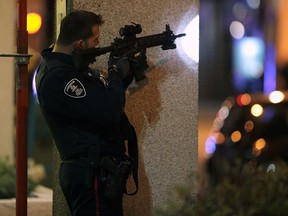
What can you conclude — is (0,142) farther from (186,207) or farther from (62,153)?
(186,207)

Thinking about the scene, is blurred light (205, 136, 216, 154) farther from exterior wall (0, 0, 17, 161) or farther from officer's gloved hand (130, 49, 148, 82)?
officer's gloved hand (130, 49, 148, 82)

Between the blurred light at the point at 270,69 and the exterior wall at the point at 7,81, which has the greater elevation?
the blurred light at the point at 270,69

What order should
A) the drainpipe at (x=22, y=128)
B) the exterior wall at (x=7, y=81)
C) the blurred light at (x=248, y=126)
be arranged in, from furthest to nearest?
the blurred light at (x=248, y=126) → the exterior wall at (x=7, y=81) → the drainpipe at (x=22, y=128)

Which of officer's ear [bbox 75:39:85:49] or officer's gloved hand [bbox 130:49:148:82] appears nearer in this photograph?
officer's ear [bbox 75:39:85:49]

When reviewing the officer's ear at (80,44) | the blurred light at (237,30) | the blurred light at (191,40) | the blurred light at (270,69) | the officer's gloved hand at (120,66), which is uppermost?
the blurred light at (237,30)

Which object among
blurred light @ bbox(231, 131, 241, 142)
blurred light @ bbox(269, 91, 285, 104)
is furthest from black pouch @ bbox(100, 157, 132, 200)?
blurred light @ bbox(269, 91, 285, 104)

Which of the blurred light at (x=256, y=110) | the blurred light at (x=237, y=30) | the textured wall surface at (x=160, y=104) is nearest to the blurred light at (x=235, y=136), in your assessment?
the blurred light at (x=256, y=110)

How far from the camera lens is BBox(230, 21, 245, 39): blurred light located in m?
31.7

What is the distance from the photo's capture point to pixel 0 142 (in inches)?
405

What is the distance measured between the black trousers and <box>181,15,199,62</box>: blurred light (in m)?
1.63

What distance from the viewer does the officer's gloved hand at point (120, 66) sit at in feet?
15.4

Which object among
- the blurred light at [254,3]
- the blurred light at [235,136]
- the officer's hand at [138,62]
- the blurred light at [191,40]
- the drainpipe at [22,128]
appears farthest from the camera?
the blurred light at [254,3]

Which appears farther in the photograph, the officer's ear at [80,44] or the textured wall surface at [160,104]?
the textured wall surface at [160,104]

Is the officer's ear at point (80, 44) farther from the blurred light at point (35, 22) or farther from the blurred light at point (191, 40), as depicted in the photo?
the blurred light at point (35, 22)
